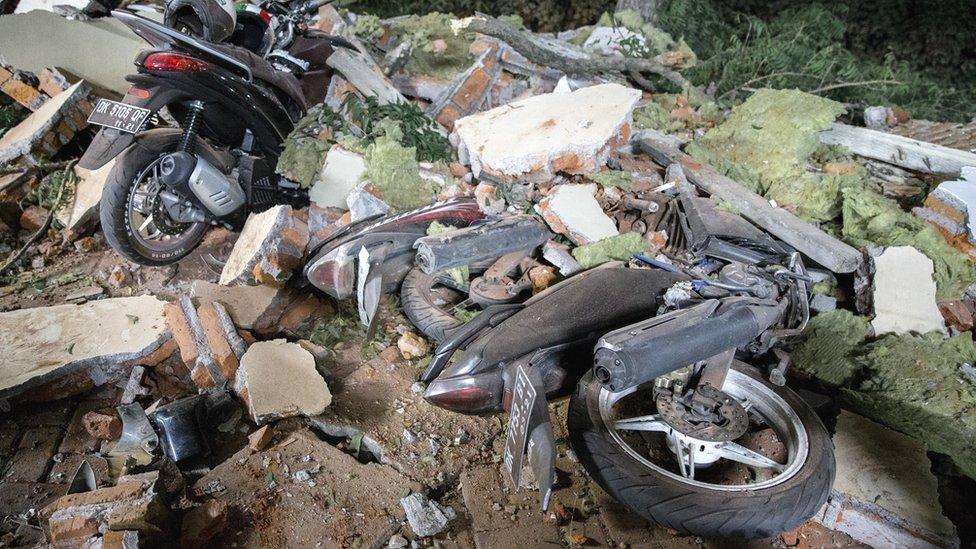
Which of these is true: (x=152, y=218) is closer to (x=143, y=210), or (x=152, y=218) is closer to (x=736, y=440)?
(x=143, y=210)

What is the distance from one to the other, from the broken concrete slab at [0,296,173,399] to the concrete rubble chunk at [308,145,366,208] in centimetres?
115

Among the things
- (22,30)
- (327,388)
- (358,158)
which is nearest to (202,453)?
(327,388)

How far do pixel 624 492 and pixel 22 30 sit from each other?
5.33 metres

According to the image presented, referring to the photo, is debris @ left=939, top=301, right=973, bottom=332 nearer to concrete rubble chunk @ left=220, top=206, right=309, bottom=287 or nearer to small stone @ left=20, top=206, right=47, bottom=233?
concrete rubble chunk @ left=220, top=206, right=309, bottom=287

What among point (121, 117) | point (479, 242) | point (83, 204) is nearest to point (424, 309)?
point (479, 242)

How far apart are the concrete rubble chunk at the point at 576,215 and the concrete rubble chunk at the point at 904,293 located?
144cm

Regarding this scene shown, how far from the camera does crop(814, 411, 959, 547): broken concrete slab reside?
2.11m

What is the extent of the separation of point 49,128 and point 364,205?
255cm

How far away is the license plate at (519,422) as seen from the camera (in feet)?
6.03

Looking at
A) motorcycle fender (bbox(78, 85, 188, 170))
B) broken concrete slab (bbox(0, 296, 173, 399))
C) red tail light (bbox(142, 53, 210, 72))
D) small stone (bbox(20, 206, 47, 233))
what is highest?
red tail light (bbox(142, 53, 210, 72))

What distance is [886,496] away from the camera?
2.20 m

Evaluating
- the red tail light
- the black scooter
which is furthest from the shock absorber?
the red tail light

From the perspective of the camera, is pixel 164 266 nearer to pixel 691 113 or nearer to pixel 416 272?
pixel 416 272

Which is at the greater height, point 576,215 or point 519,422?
point 519,422
